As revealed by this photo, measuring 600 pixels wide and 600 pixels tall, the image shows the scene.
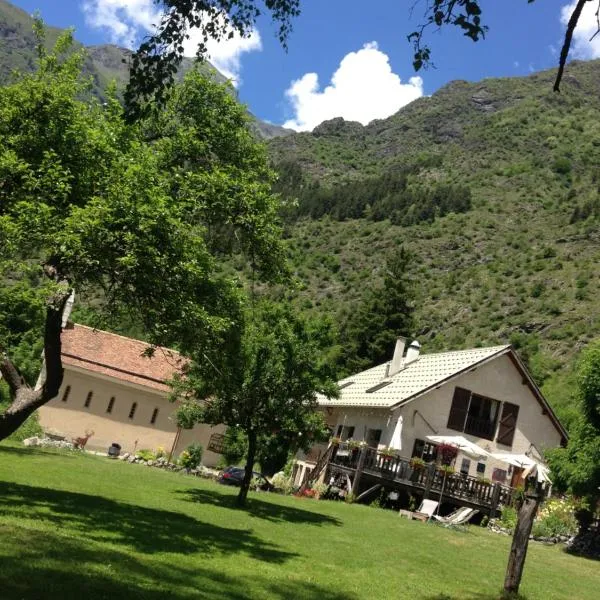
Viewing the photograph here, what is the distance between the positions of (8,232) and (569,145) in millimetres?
153363

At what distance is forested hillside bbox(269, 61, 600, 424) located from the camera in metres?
72.9

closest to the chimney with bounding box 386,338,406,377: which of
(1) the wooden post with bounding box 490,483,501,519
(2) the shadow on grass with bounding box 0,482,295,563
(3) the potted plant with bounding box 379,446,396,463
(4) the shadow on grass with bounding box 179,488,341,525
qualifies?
(3) the potted plant with bounding box 379,446,396,463

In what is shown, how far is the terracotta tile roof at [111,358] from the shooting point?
37.3 metres

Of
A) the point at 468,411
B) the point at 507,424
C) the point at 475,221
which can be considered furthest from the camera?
the point at 475,221

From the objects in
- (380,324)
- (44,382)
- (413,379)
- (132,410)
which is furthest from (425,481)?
(380,324)

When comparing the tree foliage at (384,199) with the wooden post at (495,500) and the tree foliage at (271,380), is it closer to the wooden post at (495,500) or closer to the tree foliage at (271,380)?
the wooden post at (495,500)

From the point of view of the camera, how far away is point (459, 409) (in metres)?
32.2

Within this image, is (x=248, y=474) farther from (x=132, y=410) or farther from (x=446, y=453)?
(x=132, y=410)

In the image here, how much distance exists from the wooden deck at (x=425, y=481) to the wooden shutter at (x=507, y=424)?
5.08 m

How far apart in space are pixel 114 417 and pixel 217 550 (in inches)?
1050

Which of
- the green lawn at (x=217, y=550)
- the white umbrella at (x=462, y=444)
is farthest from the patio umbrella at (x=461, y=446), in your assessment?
the green lawn at (x=217, y=550)

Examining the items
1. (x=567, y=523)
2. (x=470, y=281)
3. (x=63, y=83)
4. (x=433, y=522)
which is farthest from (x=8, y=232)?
(x=470, y=281)

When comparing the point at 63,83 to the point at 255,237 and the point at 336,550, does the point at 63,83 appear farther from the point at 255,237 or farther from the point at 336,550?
the point at 336,550

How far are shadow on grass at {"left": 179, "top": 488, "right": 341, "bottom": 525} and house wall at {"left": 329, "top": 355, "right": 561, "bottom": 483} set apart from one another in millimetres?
9599
